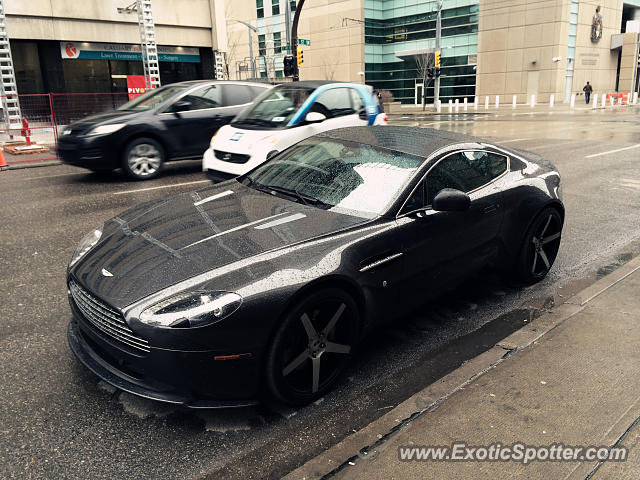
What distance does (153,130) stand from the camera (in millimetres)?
10008

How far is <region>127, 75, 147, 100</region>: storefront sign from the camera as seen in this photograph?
20.0 metres

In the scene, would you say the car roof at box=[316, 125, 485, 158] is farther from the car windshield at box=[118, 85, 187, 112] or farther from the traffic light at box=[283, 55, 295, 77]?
the traffic light at box=[283, 55, 295, 77]

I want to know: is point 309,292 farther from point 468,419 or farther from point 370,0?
point 370,0

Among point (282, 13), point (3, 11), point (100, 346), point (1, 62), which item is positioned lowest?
point (100, 346)

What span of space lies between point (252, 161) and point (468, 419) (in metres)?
5.88

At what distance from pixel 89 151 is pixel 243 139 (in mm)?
3131

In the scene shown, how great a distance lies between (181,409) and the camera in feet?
9.21

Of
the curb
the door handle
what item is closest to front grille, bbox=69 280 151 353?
the door handle

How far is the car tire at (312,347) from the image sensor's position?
9.48 feet

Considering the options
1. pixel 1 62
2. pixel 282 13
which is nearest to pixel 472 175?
pixel 1 62

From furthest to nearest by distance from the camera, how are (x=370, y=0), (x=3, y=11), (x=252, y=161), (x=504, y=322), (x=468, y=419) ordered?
1. (x=370, y=0)
2. (x=3, y=11)
3. (x=252, y=161)
4. (x=504, y=322)
5. (x=468, y=419)

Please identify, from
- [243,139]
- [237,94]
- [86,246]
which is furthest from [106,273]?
[237,94]

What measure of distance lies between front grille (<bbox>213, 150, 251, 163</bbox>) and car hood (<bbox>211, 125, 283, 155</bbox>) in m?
0.05

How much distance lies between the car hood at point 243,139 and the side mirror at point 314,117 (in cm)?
58
